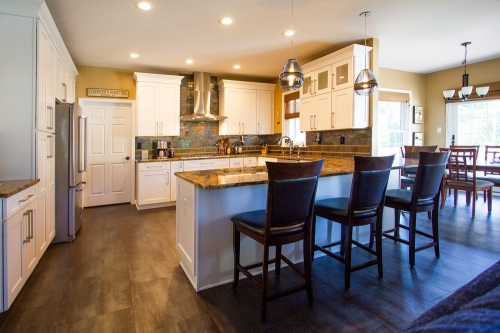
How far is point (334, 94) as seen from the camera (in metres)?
4.32

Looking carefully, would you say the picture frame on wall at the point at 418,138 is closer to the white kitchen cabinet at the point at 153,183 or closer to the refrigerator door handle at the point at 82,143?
the white kitchen cabinet at the point at 153,183

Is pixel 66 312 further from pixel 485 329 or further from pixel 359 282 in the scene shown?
pixel 485 329

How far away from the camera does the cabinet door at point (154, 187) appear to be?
498 cm

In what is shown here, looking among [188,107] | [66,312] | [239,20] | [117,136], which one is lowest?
[66,312]

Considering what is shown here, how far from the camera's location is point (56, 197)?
3.31 m

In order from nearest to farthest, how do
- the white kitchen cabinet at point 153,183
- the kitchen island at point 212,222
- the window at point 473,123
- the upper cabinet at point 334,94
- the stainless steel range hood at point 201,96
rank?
the kitchen island at point 212,222 < the upper cabinet at point 334,94 < the white kitchen cabinet at point 153,183 < the window at point 473,123 < the stainless steel range hood at point 201,96

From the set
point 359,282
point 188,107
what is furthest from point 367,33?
point 188,107

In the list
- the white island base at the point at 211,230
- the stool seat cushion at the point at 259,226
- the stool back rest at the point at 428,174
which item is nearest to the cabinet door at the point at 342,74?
the stool back rest at the point at 428,174

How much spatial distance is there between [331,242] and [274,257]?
72 cm

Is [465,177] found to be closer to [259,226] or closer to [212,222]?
[259,226]

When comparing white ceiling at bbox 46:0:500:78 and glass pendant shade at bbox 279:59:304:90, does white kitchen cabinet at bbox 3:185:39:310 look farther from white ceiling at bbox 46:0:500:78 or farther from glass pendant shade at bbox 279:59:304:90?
glass pendant shade at bbox 279:59:304:90

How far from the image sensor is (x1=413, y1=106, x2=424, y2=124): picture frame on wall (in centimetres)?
626

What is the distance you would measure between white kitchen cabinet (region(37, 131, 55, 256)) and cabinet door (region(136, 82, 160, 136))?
2179 millimetres

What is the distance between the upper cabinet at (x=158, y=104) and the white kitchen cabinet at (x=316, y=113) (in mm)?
2466
